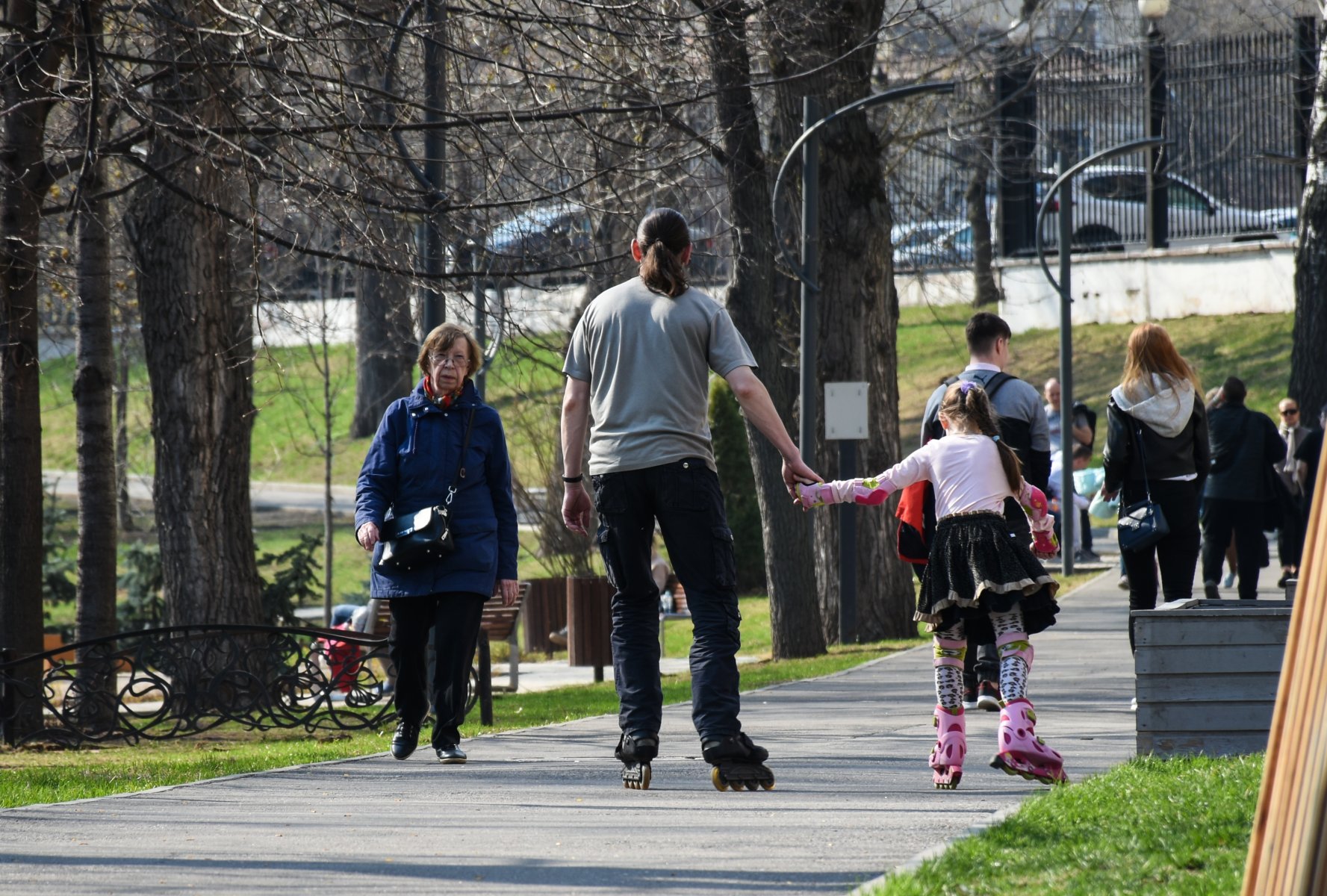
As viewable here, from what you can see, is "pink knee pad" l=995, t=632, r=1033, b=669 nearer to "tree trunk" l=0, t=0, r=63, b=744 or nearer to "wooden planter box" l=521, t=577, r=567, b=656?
"tree trunk" l=0, t=0, r=63, b=744

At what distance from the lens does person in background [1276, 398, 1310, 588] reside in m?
15.9

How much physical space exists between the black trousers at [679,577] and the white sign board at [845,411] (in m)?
8.48

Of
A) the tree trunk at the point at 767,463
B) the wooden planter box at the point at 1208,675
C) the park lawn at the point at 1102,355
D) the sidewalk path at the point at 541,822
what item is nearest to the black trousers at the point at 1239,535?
the tree trunk at the point at 767,463

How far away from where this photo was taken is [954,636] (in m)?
6.49

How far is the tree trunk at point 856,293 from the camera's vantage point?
1544 centimetres

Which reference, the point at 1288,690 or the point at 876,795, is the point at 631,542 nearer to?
the point at 876,795

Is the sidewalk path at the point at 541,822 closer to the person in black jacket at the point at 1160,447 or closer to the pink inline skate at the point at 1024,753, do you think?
the pink inline skate at the point at 1024,753

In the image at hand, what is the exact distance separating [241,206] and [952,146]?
19.2 m

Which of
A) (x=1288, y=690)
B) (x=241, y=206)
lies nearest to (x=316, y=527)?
(x=241, y=206)

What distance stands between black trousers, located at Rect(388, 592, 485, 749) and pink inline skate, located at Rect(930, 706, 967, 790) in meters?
2.00

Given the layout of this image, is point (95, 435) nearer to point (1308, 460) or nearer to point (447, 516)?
point (447, 516)

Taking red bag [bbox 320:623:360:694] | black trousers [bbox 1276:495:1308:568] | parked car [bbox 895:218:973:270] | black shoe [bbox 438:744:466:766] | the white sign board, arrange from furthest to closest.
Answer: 1. parked car [bbox 895:218:973:270]
2. black trousers [bbox 1276:495:1308:568]
3. the white sign board
4. red bag [bbox 320:623:360:694]
5. black shoe [bbox 438:744:466:766]

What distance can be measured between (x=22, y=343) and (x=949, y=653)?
6469 mm

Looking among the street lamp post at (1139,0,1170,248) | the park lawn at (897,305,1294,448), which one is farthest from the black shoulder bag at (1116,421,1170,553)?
the street lamp post at (1139,0,1170,248)
